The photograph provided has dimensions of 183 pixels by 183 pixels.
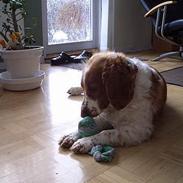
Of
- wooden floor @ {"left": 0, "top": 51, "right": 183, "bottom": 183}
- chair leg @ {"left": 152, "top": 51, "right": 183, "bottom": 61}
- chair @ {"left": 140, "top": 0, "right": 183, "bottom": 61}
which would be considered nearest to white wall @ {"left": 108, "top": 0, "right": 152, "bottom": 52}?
chair @ {"left": 140, "top": 0, "right": 183, "bottom": 61}

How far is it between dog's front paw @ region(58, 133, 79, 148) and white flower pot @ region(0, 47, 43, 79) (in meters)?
0.96

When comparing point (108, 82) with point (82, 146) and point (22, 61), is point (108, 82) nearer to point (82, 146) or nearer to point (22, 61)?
point (82, 146)

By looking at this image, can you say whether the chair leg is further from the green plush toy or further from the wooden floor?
the green plush toy

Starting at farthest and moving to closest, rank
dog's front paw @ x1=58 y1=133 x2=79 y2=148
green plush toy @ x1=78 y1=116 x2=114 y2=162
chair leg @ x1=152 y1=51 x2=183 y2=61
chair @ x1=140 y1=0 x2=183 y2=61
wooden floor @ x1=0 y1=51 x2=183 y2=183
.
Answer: chair leg @ x1=152 y1=51 x2=183 y2=61 < chair @ x1=140 y1=0 x2=183 y2=61 < dog's front paw @ x1=58 y1=133 x2=79 y2=148 < green plush toy @ x1=78 y1=116 x2=114 y2=162 < wooden floor @ x1=0 y1=51 x2=183 y2=183

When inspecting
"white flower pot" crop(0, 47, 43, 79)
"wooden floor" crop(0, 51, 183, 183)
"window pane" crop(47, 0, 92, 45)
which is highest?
"window pane" crop(47, 0, 92, 45)

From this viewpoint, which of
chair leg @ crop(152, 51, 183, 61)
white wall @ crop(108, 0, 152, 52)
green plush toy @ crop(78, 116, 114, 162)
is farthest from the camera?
white wall @ crop(108, 0, 152, 52)

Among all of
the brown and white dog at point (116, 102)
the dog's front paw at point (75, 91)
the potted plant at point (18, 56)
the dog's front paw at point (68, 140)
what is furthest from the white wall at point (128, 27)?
the dog's front paw at point (68, 140)

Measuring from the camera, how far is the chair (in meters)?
3.09

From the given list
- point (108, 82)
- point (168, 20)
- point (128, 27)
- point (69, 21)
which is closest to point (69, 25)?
point (69, 21)

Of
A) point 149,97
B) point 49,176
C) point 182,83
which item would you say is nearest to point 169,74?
point 182,83

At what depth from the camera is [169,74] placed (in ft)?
8.83

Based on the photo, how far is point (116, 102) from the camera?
123 centimetres

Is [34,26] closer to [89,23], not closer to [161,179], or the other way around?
[89,23]

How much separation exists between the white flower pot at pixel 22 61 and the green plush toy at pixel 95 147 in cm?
92
